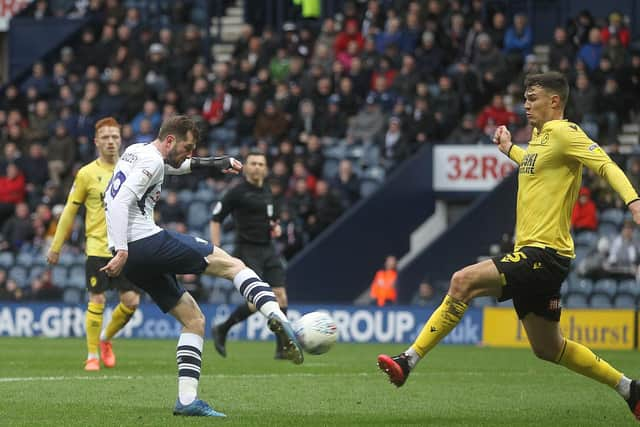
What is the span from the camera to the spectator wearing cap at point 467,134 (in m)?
25.4

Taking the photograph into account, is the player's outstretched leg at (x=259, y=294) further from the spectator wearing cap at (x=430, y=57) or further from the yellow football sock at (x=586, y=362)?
the spectator wearing cap at (x=430, y=57)

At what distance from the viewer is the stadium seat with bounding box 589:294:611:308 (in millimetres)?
22328

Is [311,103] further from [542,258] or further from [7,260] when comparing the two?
[542,258]

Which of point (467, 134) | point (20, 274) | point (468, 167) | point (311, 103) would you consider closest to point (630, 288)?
point (468, 167)

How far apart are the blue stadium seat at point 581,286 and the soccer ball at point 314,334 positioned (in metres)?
14.0

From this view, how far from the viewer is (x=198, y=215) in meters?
26.3

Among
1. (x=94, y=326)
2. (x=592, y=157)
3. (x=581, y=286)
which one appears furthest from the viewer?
(x=581, y=286)

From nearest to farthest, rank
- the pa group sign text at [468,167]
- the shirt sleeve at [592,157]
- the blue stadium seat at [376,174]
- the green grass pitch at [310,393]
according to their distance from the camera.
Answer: the shirt sleeve at [592,157]
the green grass pitch at [310,393]
the pa group sign text at [468,167]
the blue stadium seat at [376,174]

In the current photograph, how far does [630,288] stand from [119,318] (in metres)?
10.4

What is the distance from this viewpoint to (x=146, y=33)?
31531 millimetres

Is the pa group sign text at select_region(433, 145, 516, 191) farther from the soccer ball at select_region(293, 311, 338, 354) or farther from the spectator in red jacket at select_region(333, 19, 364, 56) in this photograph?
the soccer ball at select_region(293, 311, 338, 354)

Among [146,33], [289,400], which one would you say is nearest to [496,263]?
[289,400]

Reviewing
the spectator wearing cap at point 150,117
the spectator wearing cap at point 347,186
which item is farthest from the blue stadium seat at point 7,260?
the spectator wearing cap at point 347,186

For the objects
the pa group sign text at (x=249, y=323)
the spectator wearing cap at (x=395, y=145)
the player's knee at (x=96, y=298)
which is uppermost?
the spectator wearing cap at (x=395, y=145)
